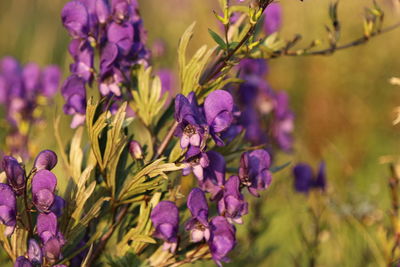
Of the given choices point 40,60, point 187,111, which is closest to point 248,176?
point 187,111

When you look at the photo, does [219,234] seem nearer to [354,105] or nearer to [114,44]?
[114,44]

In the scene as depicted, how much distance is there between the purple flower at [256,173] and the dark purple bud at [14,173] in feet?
1.74

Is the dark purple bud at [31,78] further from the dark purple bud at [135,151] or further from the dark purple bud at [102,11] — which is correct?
the dark purple bud at [135,151]

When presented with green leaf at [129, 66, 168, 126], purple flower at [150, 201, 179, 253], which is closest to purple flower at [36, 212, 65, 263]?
purple flower at [150, 201, 179, 253]

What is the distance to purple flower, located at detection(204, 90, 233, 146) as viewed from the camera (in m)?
1.32

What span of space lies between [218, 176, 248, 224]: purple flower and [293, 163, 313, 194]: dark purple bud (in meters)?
1.20

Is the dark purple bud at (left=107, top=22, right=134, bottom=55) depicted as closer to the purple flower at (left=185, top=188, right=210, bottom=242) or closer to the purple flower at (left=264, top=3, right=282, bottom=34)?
the purple flower at (left=185, top=188, right=210, bottom=242)

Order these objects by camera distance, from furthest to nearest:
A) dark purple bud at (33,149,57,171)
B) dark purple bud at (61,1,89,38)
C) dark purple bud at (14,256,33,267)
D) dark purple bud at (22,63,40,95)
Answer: dark purple bud at (22,63,40,95)
dark purple bud at (61,1,89,38)
dark purple bud at (33,149,57,171)
dark purple bud at (14,256,33,267)

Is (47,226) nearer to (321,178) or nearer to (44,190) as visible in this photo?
(44,190)

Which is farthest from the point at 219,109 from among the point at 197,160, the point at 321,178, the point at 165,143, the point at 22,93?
the point at 22,93

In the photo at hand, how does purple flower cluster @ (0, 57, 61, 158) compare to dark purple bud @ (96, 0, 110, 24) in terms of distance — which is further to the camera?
purple flower cluster @ (0, 57, 61, 158)

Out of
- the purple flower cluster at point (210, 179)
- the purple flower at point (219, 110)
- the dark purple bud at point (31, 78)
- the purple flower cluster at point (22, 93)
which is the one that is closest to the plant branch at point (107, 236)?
the purple flower cluster at point (210, 179)

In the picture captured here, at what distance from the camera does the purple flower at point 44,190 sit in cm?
124

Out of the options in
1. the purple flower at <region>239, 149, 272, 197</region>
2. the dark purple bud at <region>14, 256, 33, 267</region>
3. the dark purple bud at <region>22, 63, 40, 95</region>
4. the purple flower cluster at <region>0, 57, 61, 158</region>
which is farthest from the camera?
the dark purple bud at <region>22, 63, 40, 95</region>
